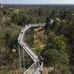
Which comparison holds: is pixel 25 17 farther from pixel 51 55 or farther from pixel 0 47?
pixel 51 55

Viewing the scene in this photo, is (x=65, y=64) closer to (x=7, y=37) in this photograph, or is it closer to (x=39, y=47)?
(x=39, y=47)

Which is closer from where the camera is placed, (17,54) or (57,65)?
(57,65)

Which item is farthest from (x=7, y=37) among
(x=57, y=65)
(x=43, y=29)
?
(x=43, y=29)

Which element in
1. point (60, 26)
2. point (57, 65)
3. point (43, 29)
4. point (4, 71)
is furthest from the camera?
point (43, 29)

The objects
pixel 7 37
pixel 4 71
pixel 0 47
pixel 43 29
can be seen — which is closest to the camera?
pixel 4 71

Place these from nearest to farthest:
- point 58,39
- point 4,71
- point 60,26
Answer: point 4,71, point 58,39, point 60,26

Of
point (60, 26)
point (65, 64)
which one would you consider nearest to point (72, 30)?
point (60, 26)

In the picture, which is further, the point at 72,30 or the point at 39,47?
the point at 72,30

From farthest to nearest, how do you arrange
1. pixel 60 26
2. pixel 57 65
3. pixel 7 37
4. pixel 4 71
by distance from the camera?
pixel 60 26
pixel 7 37
pixel 57 65
pixel 4 71
